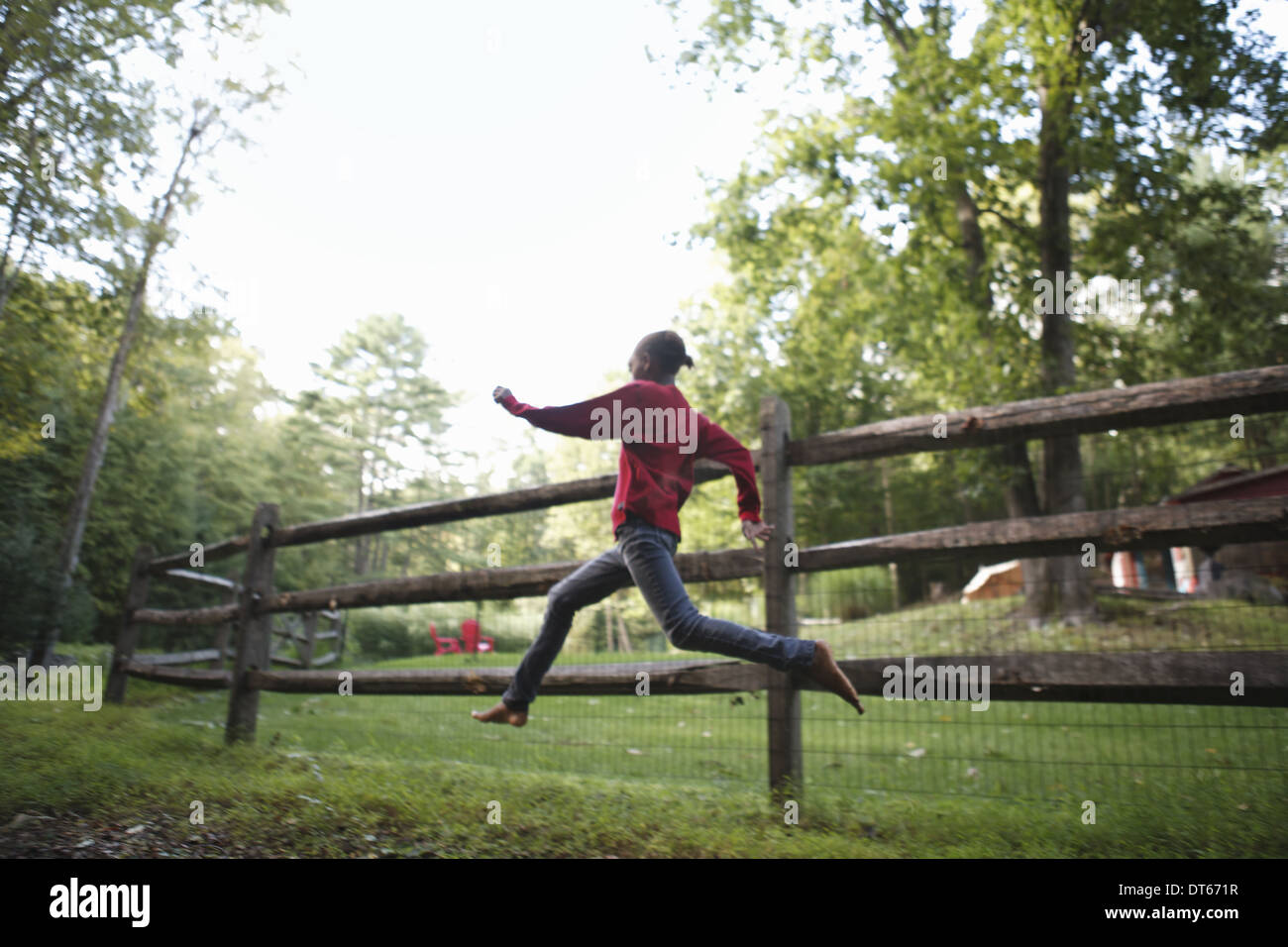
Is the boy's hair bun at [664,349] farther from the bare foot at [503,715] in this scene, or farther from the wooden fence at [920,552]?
the bare foot at [503,715]

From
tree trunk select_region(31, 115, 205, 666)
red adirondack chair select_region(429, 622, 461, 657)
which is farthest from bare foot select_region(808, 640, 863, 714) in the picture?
tree trunk select_region(31, 115, 205, 666)

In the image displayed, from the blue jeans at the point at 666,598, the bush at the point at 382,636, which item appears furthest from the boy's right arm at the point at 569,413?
the bush at the point at 382,636

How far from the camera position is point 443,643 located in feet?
22.5

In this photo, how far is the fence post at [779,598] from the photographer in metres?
3.75

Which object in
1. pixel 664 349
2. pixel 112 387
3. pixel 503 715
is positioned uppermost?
pixel 112 387

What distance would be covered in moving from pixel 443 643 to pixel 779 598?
3946 mm

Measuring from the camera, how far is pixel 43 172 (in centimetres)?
478

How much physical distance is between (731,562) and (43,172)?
4.66 meters

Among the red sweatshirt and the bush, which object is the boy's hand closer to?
the red sweatshirt

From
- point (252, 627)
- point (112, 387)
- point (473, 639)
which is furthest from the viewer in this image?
point (112, 387)

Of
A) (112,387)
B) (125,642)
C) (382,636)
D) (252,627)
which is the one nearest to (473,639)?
(252,627)

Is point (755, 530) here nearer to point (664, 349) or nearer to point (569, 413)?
point (664, 349)

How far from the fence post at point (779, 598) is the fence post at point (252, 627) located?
3877 mm

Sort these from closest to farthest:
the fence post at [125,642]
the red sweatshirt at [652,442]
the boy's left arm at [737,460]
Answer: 1. the red sweatshirt at [652,442]
2. the boy's left arm at [737,460]
3. the fence post at [125,642]
